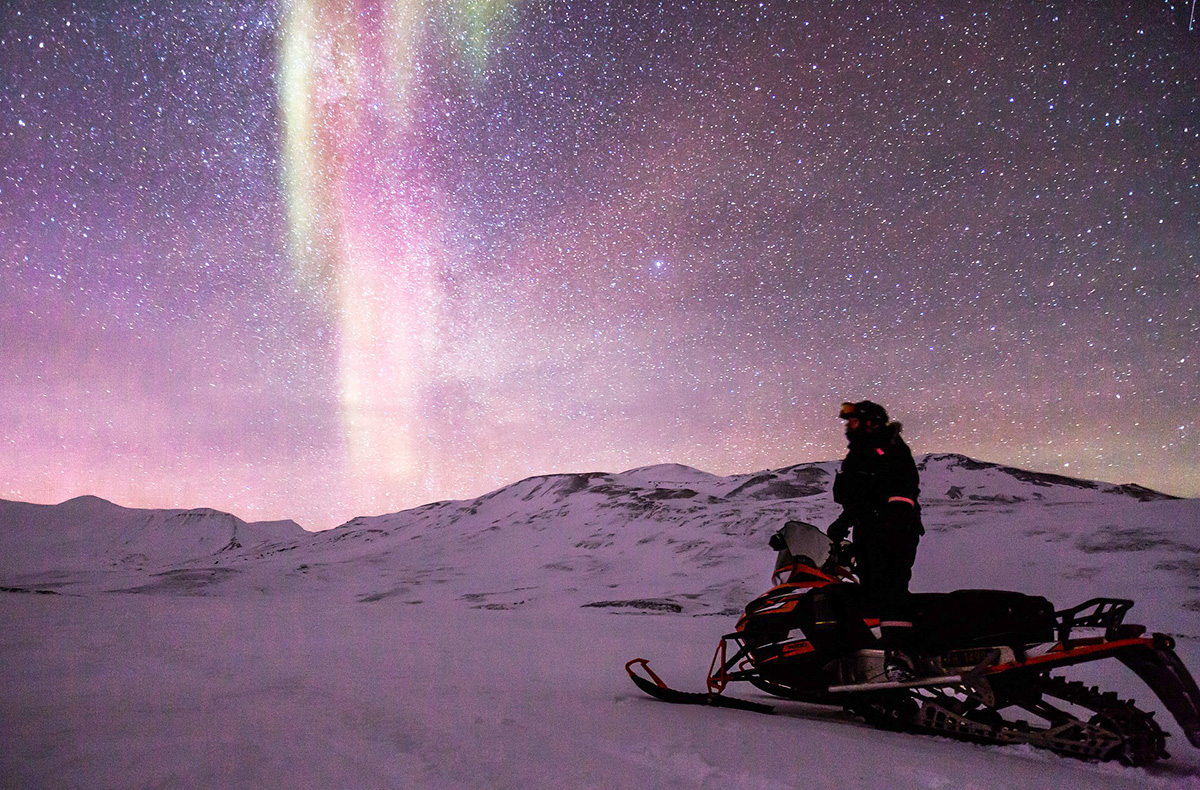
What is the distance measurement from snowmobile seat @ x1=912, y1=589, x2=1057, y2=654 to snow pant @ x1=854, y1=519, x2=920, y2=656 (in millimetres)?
92

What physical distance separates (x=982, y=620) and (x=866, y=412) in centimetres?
154

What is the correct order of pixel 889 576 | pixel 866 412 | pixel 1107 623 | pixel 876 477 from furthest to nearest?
pixel 866 412 < pixel 876 477 < pixel 889 576 < pixel 1107 623

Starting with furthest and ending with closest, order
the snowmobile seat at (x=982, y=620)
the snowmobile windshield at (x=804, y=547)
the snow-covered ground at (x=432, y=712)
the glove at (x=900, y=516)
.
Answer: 1. the snowmobile windshield at (x=804, y=547)
2. the glove at (x=900, y=516)
3. the snowmobile seat at (x=982, y=620)
4. the snow-covered ground at (x=432, y=712)

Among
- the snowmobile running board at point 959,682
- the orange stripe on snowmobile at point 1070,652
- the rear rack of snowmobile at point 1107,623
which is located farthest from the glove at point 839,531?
the rear rack of snowmobile at point 1107,623

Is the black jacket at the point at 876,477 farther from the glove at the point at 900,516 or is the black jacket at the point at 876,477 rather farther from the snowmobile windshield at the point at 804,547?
the snowmobile windshield at the point at 804,547

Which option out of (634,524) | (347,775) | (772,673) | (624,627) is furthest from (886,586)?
(634,524)

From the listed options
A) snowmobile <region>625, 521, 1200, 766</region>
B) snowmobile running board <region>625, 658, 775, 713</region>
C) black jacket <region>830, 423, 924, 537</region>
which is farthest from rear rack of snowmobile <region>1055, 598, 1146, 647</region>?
snowmobile running board <region>625, 658, 775, 713</region>

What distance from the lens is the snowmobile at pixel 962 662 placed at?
10.2 feet

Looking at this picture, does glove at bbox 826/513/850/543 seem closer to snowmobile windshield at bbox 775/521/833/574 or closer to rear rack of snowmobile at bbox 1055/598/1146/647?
snowmobile windshield at bbox 775/521/833/574

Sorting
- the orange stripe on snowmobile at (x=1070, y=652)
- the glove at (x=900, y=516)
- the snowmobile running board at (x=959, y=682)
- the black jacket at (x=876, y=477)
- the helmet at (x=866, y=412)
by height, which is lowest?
the snowmobile running board at (x=959, y=682)

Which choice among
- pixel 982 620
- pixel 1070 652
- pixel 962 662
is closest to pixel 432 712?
pixel 962 662

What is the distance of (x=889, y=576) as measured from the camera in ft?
13.1

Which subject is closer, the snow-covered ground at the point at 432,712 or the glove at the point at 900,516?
the snow-covered ground at the point at 432,712

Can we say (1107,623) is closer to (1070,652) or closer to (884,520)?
(1070,652)
